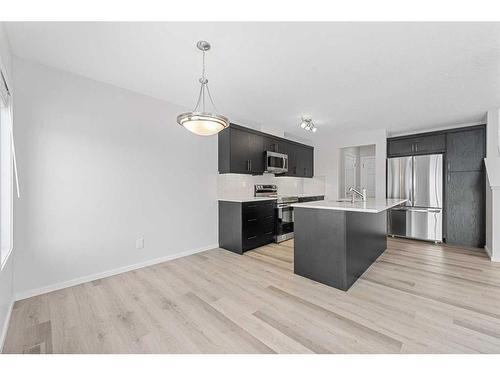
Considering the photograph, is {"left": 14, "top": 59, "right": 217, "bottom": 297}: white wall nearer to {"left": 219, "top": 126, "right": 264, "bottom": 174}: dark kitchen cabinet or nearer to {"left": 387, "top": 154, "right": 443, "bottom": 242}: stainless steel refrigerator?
{"left": 219, "top": 126, "right": 264, "bottom": 174}: dark kitchen cabinet

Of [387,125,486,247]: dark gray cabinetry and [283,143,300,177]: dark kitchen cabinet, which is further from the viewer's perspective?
[283,143,300,177]: dark kitchen cabinet

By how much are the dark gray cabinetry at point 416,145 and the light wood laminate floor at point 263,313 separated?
2.42 metres

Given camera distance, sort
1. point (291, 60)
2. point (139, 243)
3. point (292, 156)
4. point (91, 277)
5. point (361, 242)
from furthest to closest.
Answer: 1. point (292, 156)
2. point (139, 243)
3. point (361, 242)
4. point (91, 277)
5. point (291, 60)

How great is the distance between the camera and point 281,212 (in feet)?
14.3

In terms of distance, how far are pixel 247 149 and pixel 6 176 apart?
3.14 meters

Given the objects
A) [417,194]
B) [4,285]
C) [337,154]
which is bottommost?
[4,285]

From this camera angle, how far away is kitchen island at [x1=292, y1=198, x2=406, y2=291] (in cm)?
240

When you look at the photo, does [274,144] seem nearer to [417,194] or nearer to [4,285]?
[417,194]

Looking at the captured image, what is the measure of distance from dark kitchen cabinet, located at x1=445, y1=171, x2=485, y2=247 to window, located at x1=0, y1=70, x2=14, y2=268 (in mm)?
6402

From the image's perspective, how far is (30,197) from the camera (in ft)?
7.41

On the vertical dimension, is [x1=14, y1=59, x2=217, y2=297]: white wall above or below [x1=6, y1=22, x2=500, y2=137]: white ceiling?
below

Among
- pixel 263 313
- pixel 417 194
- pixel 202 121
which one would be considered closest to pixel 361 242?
pixel 263 313

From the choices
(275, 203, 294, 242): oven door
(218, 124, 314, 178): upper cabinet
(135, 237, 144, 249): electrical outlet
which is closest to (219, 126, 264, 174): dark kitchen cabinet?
(218, 124, 314, 178): upper cabinet
